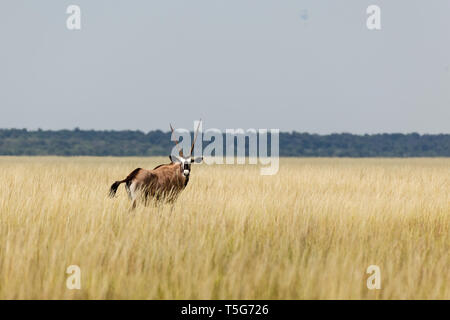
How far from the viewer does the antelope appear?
10.0 m

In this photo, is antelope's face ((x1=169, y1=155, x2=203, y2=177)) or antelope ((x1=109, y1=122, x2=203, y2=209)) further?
antelope's face ((x1=169, y1=155, x2=203, y2=177))

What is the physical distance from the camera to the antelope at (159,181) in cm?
1003

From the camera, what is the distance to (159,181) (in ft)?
34.2

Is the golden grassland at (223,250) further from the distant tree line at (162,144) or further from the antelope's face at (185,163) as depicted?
the distant tree line at (162,144)

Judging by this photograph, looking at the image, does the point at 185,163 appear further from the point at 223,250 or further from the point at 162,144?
the point at 162,144

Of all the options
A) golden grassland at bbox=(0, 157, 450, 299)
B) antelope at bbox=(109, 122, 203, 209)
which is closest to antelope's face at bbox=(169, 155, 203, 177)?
antelope at bbox=(109, 122, 203, 209)

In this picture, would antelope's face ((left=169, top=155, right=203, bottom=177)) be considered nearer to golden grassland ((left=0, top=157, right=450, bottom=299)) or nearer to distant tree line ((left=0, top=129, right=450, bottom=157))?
golden grassland ((left=0, top=157, right=450, bottom=299))

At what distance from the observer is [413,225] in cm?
918

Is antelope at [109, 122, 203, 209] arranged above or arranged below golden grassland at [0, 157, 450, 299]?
above
